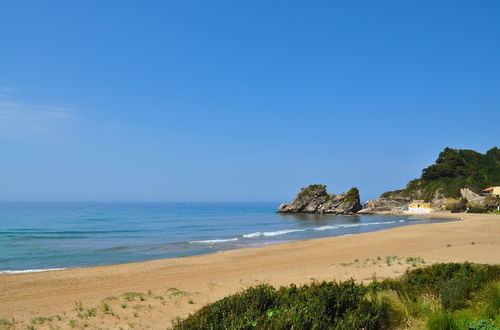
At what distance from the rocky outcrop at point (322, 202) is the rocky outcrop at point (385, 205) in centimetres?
326

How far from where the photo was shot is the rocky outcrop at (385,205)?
320ft

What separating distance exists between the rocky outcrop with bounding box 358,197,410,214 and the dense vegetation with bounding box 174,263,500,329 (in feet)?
300

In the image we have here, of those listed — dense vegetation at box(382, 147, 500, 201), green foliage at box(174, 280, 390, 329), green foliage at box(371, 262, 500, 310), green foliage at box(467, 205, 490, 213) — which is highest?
dense vegetation at box(382, 147, 500, 201)

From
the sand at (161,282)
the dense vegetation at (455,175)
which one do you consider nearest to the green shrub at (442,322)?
the sand at (161,282)

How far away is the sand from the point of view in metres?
10.8

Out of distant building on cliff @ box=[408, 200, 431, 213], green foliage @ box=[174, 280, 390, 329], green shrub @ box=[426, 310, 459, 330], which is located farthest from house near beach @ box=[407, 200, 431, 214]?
green shrub @ box=[426, 310, 459, 330]

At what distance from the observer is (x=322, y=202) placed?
99.6 metres

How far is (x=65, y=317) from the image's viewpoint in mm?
10859

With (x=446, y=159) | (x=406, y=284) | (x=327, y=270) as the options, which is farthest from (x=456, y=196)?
(x=406, y=284)

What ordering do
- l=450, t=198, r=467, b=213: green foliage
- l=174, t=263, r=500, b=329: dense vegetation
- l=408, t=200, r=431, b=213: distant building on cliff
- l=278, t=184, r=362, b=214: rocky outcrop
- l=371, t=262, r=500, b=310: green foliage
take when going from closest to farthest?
l=174, t=263, r=500, b=329: dense vegetation, l=371, t=262, r=500, b=310: green foliage, l=450, t=198, r=467, b=213: green foliage, l=408, t=200, r=431, b=213: distant building on cliff, l=278, t=184, r=362, b=214: rocky outcrop

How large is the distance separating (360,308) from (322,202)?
9514 cm

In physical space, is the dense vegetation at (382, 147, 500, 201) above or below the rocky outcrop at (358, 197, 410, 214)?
above

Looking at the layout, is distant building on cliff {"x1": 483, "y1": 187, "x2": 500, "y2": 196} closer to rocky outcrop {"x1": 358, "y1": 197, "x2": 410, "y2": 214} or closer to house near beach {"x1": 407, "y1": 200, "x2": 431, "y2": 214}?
house near beach {"x1": 407, "y1": 200, "x2": 431, "y2": 214}

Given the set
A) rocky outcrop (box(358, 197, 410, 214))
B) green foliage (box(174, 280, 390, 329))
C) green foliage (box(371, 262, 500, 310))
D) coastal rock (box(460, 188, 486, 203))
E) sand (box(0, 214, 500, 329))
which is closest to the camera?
green foliage (box(174, 280, 390, 329))
